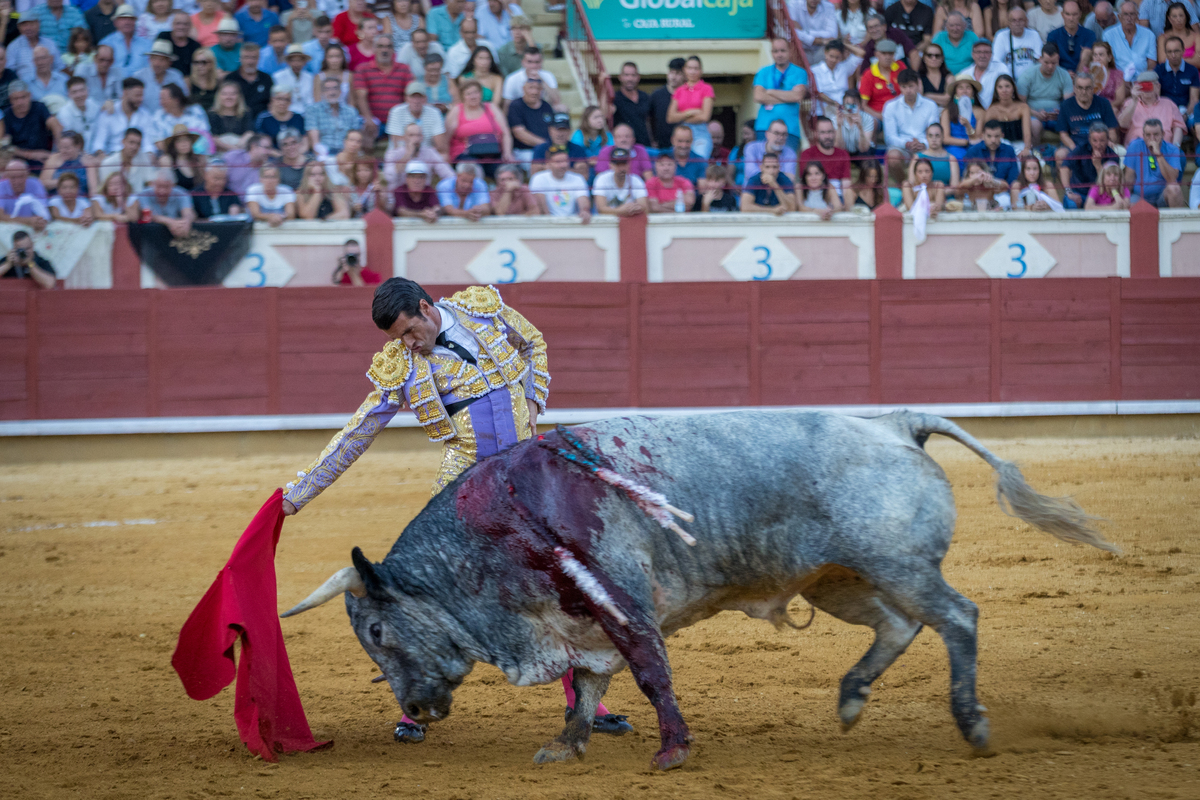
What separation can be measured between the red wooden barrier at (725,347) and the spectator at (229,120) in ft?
3.87

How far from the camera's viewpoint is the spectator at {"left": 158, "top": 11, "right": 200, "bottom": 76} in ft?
29.2

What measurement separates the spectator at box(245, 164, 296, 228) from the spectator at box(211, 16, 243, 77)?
3.63ft

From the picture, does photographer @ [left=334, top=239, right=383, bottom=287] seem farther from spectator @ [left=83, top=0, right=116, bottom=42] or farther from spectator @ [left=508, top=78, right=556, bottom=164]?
spectator @ [left=83, top=0, right=116, bottom=42]

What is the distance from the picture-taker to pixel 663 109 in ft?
31.2

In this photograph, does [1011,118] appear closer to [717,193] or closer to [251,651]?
[717,193]

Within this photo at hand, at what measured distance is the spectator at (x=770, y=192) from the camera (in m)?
8.91

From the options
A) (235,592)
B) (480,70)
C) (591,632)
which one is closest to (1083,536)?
(591,632)

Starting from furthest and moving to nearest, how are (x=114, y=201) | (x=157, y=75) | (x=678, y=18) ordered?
1. (x=678, y=18)
2. (x=157, y=75)
3. (x=114, y=201)

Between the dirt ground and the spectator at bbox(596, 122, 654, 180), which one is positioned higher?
the spectator at bbox(596, 122, 654, 180)

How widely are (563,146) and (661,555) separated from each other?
6.54 metres

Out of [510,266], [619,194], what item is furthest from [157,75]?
[619,194]

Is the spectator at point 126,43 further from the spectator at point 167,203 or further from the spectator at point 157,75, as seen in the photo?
the spectator at point 167,203

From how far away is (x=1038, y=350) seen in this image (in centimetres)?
894

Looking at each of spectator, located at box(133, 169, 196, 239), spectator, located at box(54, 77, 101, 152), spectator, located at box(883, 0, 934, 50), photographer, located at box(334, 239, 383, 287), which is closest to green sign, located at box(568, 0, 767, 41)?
spectator, located at box(883, 0, 934, 50)
